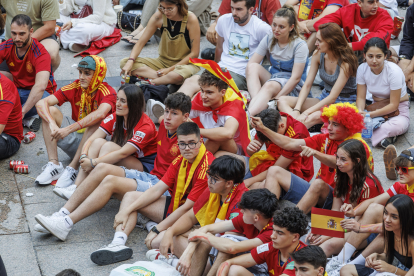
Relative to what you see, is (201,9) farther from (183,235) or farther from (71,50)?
(183,235)

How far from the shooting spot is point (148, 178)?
5027mm

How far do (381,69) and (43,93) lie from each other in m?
3.79

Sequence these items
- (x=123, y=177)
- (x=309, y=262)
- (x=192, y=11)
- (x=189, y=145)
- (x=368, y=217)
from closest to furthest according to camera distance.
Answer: (x=309, y=262), (x=368, y=217), (x=189, y=145), (x=123, y=177), (x=192, y=11)

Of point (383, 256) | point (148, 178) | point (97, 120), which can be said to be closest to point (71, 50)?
point (97, 120)

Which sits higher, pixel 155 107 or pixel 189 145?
pixel 189 145

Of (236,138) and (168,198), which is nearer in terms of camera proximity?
(168,198)

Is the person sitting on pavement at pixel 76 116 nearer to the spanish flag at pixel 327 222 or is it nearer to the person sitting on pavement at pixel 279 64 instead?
the person sitting on pavement at pixel 279 64

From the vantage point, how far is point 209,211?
4.20 m

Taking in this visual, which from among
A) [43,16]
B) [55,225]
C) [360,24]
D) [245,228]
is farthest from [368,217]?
[43,16]

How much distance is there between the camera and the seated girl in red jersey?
406 centimetres

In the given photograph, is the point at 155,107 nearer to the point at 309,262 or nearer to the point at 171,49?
the point at 171,49

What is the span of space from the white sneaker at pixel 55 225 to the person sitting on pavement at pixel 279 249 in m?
1.58

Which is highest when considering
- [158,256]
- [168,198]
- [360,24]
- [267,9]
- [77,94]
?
[360,24]

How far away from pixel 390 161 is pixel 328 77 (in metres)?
1.20
